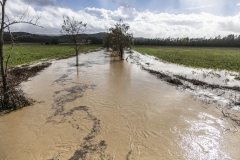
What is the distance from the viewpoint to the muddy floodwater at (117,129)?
4898 mm

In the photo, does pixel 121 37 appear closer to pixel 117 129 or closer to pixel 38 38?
pixel 117 129

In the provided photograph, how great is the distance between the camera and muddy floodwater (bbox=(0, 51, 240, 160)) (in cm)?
490

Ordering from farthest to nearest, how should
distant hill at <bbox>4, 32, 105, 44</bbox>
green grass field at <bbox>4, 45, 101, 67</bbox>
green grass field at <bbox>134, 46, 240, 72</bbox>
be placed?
green grass field at <bbox>4, 45, 101, 67</bbox>, green grass field at <bbox>134, 46, 240, 72</bbox>, distant hill at <bbox>4, 32, 105, 44</bbox>

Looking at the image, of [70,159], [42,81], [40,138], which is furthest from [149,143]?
[42,81]

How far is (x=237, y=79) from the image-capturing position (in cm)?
1395

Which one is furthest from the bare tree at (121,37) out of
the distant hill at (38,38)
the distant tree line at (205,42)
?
the distant tree line at (205,42)

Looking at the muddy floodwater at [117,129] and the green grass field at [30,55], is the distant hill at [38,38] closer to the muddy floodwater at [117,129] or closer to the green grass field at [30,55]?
the green grass field at [30,55]

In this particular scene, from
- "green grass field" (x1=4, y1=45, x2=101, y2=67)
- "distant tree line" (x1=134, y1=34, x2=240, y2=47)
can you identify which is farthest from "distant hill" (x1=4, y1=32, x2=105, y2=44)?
"distant tree line" (x1=134, y1=34, x2=240, y2=47)

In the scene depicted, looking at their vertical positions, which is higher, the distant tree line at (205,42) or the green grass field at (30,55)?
the distant tree line at (205,42)

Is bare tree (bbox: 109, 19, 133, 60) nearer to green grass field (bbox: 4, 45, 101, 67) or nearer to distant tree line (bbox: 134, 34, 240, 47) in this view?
green grass field (bbox: 4, 45, 101, 67)

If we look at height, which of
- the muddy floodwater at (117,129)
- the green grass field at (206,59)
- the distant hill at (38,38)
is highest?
the distant hill at (38,38)

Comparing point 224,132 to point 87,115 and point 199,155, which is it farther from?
point 87,115

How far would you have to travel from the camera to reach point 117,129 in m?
6.13

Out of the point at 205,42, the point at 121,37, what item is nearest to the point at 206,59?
the point at 121,37
